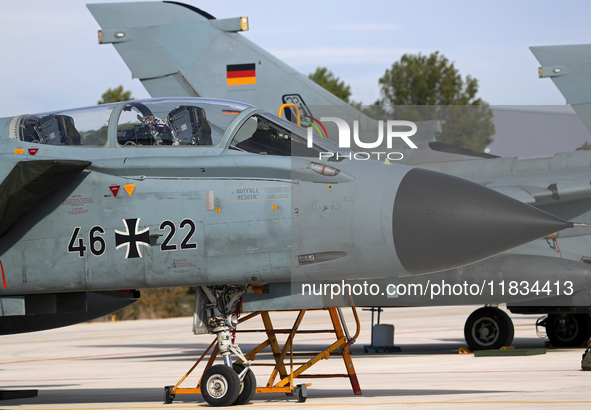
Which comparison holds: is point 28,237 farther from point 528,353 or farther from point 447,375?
point 528,353

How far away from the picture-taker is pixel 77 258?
25.0 feet

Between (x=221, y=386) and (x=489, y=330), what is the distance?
8748 millimetres

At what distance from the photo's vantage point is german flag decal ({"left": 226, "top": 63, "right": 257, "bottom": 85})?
1794cm

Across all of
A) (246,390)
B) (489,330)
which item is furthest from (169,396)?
(489,330)

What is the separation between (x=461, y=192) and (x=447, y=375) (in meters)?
5.26

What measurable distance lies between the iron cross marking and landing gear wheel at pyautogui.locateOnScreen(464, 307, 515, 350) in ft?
30.5

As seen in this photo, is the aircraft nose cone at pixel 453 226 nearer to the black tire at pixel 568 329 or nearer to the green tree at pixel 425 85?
the black tire at pixel 568 329

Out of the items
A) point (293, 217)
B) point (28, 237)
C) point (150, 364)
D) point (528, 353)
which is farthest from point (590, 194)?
point (28, 237)

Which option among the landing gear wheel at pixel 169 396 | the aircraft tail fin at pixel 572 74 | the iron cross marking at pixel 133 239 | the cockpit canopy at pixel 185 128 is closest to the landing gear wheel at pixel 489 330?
the aircraft tail fin at pixel 572 74

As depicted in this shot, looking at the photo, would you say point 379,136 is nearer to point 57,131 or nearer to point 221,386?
point 57,131

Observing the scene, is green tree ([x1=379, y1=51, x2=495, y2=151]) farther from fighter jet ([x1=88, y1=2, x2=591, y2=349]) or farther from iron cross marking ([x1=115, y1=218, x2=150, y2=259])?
iron cross marking ([x1=115, y1=218, x2=150, y2=259])

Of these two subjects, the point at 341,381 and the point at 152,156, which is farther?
the point at 341,381

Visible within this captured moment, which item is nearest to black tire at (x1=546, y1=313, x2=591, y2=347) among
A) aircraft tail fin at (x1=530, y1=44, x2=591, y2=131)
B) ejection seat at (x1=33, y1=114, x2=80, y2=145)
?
aircraft tail fin at (x1=530, y1=44, x2=591, y2=131)

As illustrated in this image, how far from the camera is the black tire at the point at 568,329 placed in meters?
16.1
